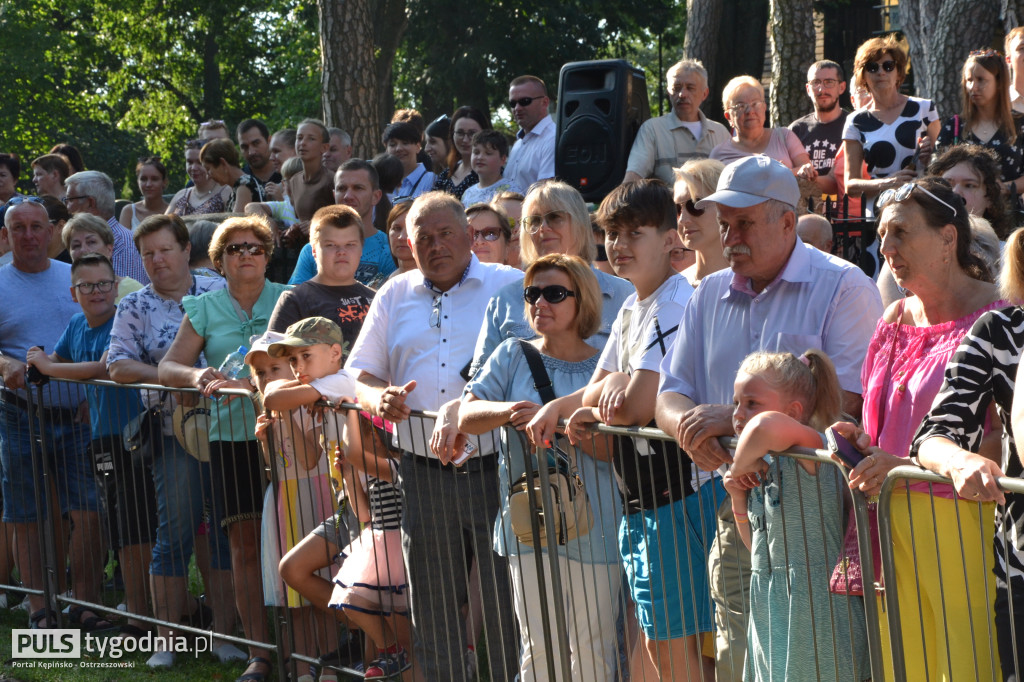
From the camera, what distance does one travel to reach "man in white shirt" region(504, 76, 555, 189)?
30.1ft

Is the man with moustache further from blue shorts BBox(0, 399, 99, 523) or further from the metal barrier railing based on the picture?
blue shorts BBox(0, 399, 99, 523)

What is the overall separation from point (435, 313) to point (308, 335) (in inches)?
25.2

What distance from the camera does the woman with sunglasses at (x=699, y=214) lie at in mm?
4133

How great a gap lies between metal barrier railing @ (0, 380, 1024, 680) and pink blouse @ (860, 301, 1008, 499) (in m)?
0.30

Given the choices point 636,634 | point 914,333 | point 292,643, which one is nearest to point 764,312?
point 914,333

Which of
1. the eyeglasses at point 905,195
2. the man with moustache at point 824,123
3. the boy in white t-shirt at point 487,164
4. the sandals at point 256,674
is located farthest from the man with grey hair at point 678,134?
the eyeglasses at point 905,195

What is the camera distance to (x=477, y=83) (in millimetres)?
28156

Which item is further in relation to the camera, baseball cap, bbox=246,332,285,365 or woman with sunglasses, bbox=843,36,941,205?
woman with sunglasses, bbox=843,36,941,205

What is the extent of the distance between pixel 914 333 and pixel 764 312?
0.44 meters

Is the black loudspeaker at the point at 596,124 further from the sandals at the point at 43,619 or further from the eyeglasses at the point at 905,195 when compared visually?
the eyeglasses at the point at 905,195

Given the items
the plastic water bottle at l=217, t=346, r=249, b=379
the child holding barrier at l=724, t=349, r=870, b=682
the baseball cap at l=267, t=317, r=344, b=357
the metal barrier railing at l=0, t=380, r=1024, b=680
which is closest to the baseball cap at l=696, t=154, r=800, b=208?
the child holding barrier at l=724, t=349, r=870, b=682

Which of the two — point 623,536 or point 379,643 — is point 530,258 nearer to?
point 623,536

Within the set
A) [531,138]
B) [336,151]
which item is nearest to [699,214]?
[531,138]

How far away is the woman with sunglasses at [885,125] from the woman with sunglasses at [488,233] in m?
2.38
